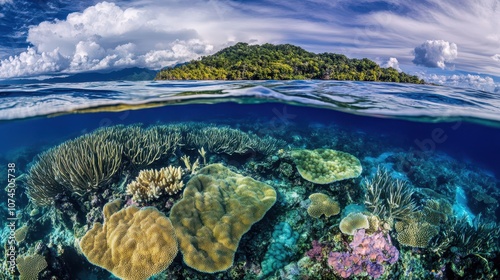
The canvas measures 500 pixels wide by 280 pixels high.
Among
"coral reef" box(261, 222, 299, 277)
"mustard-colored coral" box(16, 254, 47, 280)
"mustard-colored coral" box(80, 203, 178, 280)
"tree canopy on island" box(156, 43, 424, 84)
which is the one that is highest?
"tree canopy on island" box(156, 43, 424, 84)

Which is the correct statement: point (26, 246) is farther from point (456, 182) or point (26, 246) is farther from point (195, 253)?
point (456, 182)

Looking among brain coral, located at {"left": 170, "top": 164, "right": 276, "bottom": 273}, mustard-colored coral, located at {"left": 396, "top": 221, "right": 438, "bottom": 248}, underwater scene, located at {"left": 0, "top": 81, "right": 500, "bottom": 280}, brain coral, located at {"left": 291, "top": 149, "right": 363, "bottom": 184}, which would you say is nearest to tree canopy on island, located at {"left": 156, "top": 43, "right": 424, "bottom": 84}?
underwater scene, located at {"left": 0, "top": 81, "right": 500, "bottom": 280}

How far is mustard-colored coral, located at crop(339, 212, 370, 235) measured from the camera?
559 cm

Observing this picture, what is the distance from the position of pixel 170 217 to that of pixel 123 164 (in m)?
3.00

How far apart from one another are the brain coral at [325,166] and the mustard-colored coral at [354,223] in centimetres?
181

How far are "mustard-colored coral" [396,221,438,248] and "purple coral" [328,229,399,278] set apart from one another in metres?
0.46

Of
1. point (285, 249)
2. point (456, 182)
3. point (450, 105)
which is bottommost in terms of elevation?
point (456, 182)

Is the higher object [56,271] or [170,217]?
[170,217]

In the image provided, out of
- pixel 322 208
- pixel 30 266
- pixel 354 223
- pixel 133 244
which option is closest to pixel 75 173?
pixel 30 266

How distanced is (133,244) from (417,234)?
6.25 meters

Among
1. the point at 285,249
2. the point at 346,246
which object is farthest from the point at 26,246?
the point at 346,246

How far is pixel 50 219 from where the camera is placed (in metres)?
7.80

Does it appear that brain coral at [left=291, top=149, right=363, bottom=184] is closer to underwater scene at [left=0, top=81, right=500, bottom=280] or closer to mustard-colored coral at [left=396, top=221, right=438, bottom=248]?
underwater scene at [left=0, top=81, right=500, bottom=280]

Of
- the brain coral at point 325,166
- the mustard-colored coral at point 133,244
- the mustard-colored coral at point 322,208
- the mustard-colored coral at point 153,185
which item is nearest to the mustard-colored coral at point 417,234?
the mustard-colored coral at point 322,208
